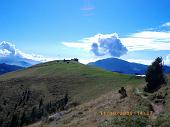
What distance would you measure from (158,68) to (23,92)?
95033 mm

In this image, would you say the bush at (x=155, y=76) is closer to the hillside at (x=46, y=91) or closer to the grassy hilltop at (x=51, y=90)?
the grassy hilltop at (x=51, y=90)

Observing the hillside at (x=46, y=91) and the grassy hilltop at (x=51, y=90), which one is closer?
the hillside at (x=46, y=91)

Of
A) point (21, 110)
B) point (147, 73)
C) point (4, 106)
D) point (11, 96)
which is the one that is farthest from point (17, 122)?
point (147, 73)

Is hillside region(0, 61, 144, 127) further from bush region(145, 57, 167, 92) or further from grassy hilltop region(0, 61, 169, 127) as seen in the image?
bush region(145, 57, 167, 92)

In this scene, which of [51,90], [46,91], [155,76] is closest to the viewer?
[155,76]

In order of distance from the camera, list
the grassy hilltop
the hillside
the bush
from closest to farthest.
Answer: the bush → the hillside → the grassy hilltop

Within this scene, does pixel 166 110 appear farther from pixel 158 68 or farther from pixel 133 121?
pixel 158 68

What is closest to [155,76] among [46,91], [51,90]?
[51,90]

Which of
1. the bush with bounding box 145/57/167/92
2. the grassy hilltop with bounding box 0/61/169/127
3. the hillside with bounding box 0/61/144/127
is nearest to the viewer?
the bush with bounding box 145/57/167/92

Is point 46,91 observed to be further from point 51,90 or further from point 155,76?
point 155,76

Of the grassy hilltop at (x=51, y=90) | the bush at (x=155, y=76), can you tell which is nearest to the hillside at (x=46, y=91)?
the grassy hilltop at (x=51, y=90)

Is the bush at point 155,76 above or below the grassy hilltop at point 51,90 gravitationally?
above

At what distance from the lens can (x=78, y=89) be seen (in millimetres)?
146125

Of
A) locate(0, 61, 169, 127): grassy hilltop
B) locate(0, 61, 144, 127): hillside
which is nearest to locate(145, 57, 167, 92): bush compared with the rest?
locate(0, 61, 169, 127): grassy hilltop
